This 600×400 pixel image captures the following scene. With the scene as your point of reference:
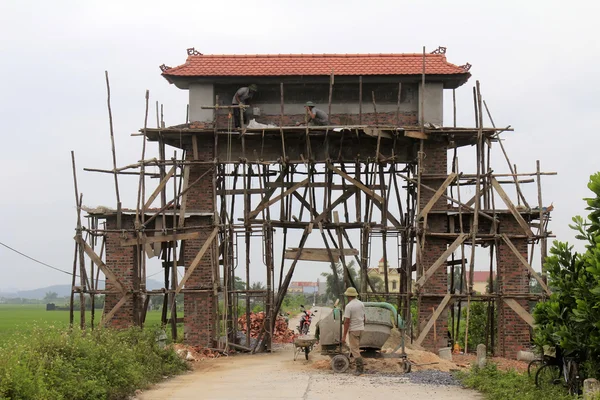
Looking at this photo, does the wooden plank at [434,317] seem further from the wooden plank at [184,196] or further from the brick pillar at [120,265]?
the brick pillar at [120,265]

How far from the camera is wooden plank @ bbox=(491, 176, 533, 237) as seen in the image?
24.2 m

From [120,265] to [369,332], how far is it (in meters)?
8.70

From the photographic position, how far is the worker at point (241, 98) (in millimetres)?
25281

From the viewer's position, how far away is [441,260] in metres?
24.0

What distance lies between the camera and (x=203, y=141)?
1000 inches

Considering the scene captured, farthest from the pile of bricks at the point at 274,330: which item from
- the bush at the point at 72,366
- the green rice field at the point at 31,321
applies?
the bush at the point at 72,366

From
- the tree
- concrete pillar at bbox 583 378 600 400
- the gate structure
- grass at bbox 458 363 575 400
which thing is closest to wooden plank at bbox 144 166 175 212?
the gate structure

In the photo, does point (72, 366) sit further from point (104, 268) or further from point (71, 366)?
point (104, 268)

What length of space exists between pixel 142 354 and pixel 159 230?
21.7 feet

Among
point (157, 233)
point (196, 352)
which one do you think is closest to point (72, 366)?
point (196, 352)

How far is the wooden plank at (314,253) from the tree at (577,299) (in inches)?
379

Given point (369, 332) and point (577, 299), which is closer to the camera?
point (577, 299)

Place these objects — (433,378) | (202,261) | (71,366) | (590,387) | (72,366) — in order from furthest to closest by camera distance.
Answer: (202,261) < (433,378) < (72,366) < (71,366) < (590,387)

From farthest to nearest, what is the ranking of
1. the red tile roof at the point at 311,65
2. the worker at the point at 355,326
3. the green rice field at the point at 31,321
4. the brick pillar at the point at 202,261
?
the red tile roof at the point at 311,65
the brick pillar at the point at 202,261
the green rice field at the point at 31,321
the worker at the point at 355,326
